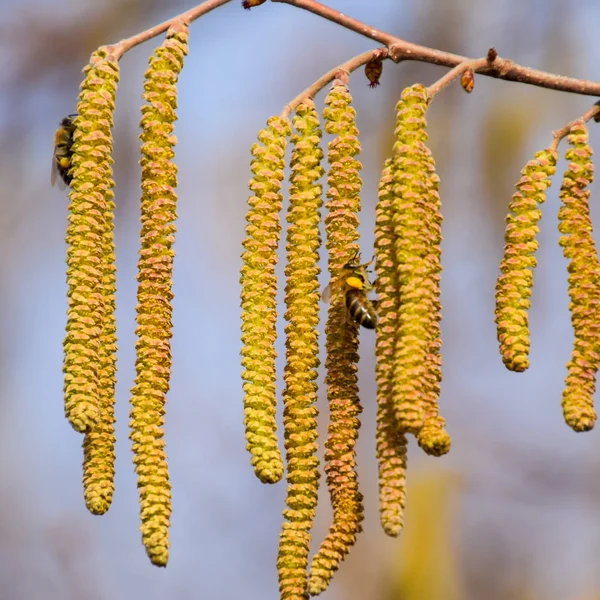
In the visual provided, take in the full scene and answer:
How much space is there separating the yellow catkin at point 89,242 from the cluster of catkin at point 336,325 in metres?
0.26

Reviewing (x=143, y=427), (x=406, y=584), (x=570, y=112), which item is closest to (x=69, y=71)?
(x=570, y=112)

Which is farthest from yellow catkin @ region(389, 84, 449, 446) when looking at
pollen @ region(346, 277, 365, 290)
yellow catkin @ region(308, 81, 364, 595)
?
pollen @ region(346, 277, 365, 290)

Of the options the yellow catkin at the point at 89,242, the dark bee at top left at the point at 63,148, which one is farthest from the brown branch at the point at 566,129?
the dark bee at top left at the point at 63,148

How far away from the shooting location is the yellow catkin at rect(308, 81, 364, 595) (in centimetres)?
170

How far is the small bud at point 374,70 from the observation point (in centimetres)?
215

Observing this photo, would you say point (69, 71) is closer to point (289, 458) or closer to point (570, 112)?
point (570, 112)

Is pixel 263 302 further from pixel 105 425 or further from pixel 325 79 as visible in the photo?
pixel 325 79

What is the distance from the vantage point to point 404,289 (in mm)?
1614

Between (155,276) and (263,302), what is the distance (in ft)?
0.65

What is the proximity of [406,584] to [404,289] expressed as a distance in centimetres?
496

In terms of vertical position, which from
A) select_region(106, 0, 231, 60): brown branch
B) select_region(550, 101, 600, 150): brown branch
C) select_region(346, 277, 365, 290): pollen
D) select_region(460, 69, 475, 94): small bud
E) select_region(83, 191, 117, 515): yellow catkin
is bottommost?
select_region(83, 191, 117, 515): yellow catkin

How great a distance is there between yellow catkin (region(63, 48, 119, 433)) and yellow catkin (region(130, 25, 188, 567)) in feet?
0.22

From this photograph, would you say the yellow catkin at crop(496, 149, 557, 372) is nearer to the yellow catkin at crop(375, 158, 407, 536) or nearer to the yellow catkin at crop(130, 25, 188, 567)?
the yellow catkin at crop(375, 158, 407, 536)

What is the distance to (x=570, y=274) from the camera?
1873mm
